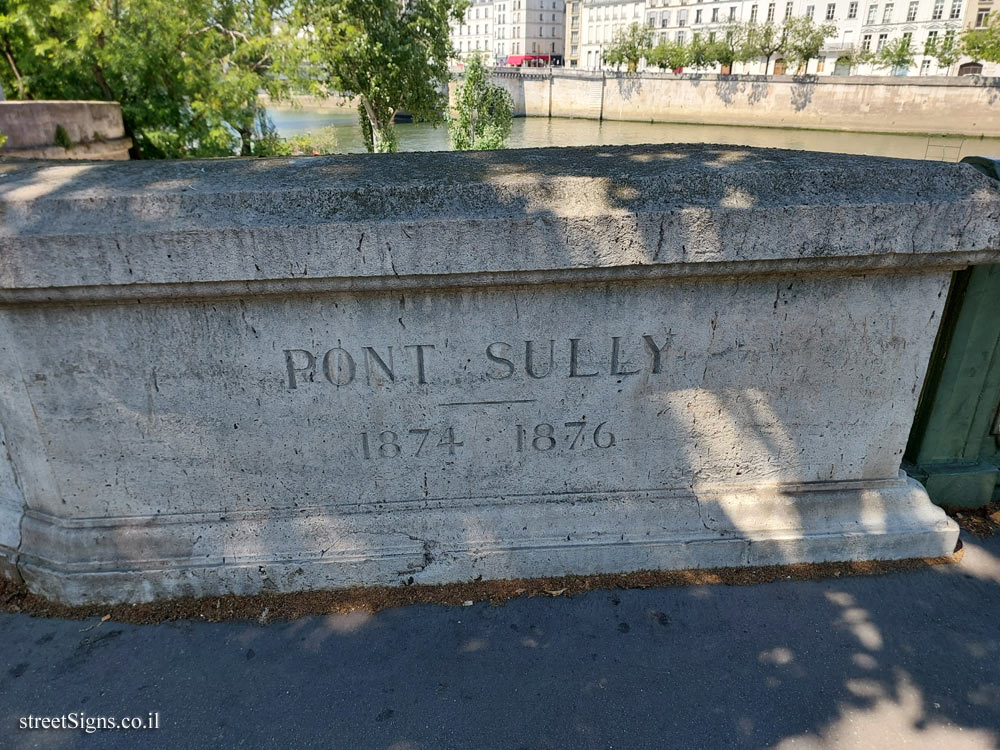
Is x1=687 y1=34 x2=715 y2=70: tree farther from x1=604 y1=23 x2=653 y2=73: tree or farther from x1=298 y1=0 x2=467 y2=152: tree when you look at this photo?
x1=298 y1=0 x2=467 y2=152: tree

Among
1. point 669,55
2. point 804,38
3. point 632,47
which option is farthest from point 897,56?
point 632,47

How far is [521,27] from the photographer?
9656 cm

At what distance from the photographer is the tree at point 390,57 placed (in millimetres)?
16141

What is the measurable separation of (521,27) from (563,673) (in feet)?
354

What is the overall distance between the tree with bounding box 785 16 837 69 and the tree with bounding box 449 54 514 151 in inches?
1854

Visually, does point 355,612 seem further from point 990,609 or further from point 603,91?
point 603,91

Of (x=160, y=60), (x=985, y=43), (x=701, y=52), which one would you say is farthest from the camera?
(x=701, y=52)

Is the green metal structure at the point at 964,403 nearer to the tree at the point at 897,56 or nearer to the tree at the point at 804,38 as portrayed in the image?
the tree at the point at 897,56

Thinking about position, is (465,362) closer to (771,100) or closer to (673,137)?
(673,137)

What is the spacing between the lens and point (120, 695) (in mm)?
2170

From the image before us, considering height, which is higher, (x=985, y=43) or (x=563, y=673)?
(x=985, y=43)

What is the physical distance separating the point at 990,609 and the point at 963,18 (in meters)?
68.2

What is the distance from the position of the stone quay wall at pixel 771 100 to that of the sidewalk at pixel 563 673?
48.6m

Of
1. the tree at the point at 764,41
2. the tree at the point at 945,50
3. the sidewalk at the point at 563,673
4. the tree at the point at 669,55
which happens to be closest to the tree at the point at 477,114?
the sidewalk at the point at 563,673
